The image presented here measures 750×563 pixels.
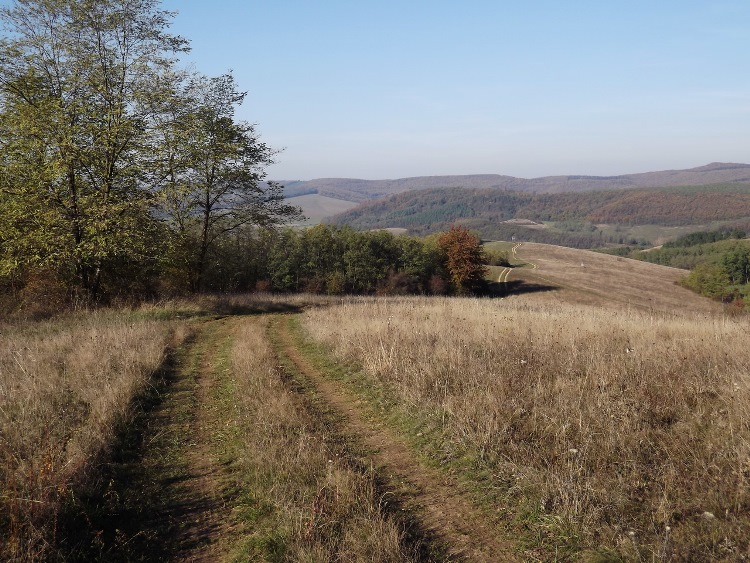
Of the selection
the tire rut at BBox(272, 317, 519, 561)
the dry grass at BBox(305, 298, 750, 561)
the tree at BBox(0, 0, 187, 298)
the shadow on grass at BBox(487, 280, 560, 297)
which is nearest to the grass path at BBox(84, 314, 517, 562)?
the tire rut at BBox(272, 317, 519, 561)

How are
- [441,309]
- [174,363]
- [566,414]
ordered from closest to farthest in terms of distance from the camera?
1. [566,414]
2. [174,363]
3. [441,309]

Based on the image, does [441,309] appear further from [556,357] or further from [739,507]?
[739,507]

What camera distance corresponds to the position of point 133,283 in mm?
20656

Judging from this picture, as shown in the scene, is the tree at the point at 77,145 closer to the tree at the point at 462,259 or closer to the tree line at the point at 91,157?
the tree line at the point at 91,157

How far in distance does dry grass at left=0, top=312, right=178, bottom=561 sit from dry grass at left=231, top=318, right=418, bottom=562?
163cm

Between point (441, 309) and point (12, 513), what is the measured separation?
13872 millimetres

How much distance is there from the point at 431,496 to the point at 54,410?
5267 mm

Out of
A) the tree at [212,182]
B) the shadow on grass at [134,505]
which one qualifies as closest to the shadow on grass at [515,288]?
the tree at [212,182]

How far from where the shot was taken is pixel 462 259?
250 ft

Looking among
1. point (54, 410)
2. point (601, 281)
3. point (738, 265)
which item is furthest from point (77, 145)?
point (738, 265)

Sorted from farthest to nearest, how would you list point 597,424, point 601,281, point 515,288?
point 601,281
point 515,288
point 597,424

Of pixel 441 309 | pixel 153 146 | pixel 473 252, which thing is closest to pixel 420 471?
pixel 441 309

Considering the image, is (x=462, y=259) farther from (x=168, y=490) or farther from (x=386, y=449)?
(x=168, y=490)

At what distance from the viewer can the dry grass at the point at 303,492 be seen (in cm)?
397
